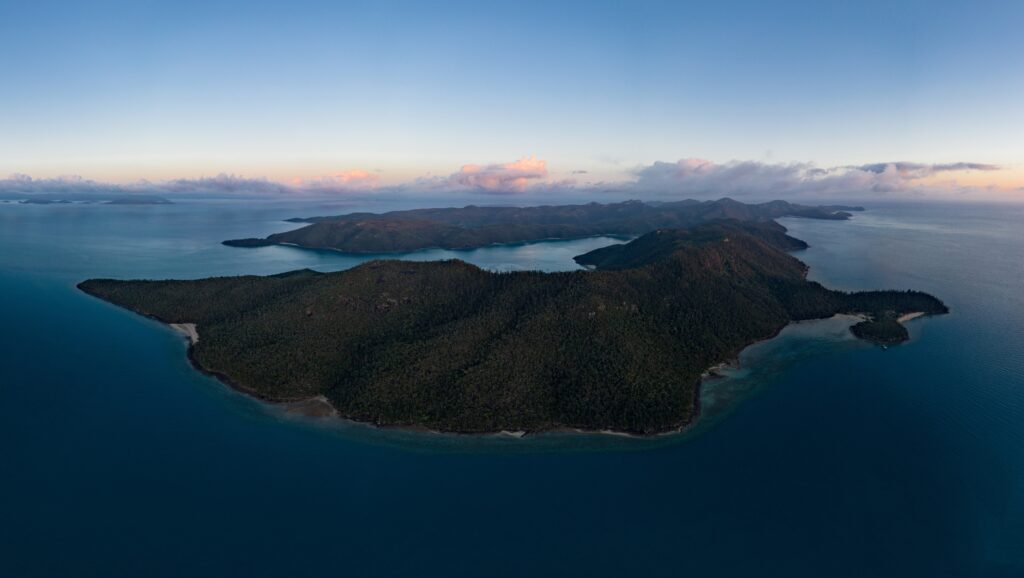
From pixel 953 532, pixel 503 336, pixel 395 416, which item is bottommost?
pixel 953 532

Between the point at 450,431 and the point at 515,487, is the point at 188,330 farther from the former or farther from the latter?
the point at 515,487

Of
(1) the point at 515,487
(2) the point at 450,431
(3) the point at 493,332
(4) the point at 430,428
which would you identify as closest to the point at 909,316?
(3) the point at 493,332

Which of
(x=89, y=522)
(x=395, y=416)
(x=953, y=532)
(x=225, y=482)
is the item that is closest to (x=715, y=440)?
(x=953, y=532)

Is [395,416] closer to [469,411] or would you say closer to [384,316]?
[469,411]

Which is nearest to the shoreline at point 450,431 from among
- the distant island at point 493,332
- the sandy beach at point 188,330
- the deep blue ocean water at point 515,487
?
the distant island at point 493,332

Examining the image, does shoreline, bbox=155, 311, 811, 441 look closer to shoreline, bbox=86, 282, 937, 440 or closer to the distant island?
shoreline, bbox=86, 282, 937, 440

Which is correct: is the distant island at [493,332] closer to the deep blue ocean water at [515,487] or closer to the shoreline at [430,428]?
the shoreline at [430,428]
